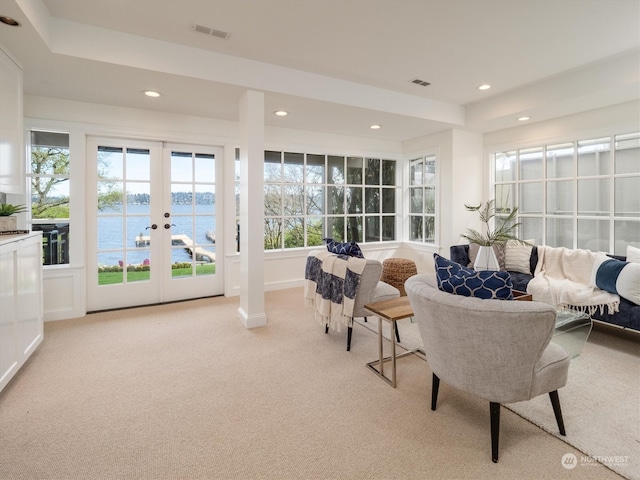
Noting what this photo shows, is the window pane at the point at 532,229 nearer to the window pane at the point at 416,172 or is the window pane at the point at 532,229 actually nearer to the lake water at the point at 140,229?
the window pane at the point at 416,172

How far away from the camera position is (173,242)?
4363 millimetres

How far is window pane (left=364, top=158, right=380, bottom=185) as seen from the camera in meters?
5.91

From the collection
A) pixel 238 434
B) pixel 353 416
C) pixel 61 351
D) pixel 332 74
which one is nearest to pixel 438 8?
pixel 332 74

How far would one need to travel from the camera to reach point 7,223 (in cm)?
264

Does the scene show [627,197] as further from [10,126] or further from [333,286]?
[10,126]

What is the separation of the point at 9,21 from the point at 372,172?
4792mm

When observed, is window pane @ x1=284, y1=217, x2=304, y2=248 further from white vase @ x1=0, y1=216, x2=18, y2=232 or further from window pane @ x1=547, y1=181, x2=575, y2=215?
window pane @ x1=547, y1=181, x2=575, y2=215

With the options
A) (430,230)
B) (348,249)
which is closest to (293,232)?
(430,230)

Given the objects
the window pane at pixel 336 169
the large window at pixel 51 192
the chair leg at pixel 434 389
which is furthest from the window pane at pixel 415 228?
the large window at pixel 51 192

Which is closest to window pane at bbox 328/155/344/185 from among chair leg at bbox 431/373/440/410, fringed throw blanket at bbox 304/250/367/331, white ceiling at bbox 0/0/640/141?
white ceiling at bbox 0/0/640/141

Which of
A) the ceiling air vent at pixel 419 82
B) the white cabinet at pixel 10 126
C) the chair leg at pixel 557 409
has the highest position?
the ceiling air vent at pixel 419 82

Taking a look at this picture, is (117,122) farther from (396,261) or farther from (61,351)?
(396,261)

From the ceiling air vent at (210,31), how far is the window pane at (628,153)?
4344mm

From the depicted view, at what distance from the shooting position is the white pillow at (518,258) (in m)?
4.00
